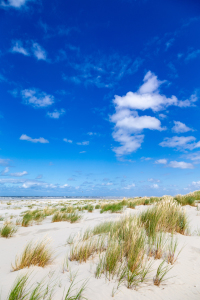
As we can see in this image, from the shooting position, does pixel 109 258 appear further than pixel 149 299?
Yes

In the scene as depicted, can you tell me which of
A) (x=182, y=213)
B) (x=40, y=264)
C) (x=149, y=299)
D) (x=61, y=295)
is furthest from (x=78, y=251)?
(x=182, y=213)

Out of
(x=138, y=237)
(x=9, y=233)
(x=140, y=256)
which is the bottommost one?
(x=9, y=233)

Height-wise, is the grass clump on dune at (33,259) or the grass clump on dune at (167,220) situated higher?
the grass clump on dune at (167,220)

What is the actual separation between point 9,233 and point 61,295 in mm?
3929

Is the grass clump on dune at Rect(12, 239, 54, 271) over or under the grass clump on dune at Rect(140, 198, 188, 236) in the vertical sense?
under

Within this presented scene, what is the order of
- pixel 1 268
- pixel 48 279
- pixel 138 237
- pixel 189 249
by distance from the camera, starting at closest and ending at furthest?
pixel 48 279, pixel 138 237, pixel 1 268, pixel 189 249

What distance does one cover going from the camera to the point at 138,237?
2.50m

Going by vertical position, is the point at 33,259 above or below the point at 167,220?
below

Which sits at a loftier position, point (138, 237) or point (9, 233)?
point (138, 237)

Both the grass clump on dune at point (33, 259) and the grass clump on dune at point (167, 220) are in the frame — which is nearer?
the grass clump on dune at point (33, 259)

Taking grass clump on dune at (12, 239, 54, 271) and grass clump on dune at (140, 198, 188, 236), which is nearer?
grass clump on dune at (12, 239, 54, 271)

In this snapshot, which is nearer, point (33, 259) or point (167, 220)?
point (33, 259)

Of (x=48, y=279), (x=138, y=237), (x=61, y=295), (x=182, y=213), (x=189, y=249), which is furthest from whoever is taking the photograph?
(x=182, y=213)

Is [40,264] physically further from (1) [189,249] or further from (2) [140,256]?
(1) [189,249]
